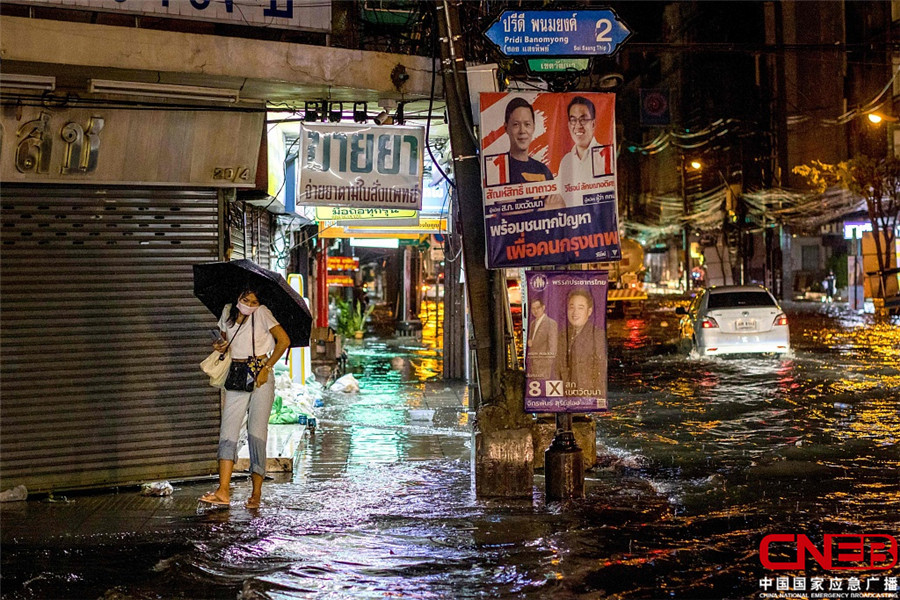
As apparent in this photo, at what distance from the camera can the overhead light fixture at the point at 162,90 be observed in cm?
858

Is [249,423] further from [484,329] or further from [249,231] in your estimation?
[249,231]

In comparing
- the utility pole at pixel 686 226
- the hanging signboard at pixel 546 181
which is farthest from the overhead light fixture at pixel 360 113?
the utility pole at pixel 686 226

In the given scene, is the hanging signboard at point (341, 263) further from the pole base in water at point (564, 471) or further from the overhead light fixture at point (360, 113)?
the pole base in water at point (564, 471)

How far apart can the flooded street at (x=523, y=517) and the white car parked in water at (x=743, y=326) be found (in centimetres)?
473

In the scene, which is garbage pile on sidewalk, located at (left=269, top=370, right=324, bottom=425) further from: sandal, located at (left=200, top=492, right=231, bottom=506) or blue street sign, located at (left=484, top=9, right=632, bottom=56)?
blue street sign, located at (left=484, top=9, right=632, bottom=56)

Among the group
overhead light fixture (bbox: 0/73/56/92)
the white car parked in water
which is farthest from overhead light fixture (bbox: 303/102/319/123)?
the white car parked in water

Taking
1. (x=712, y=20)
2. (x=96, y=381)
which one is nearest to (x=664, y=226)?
(x=712, y=20)

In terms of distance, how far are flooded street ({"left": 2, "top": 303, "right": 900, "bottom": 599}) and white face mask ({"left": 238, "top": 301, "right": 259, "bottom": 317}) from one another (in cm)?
177

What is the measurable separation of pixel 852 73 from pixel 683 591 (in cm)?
5100

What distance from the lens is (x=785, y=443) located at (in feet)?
35.4

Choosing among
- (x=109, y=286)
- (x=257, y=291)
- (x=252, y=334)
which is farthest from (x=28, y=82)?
(x=252, y=334)

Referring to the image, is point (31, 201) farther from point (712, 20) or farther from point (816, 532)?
point (712, 20)

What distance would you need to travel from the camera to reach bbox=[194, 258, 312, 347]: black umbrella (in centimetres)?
809

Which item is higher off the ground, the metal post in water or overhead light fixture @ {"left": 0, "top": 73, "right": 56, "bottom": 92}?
→ overhead light fixture @ {"left": 0, "top": 73, "right": 56, "bottom": 92}
